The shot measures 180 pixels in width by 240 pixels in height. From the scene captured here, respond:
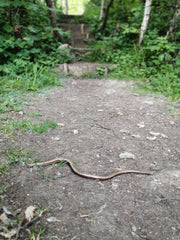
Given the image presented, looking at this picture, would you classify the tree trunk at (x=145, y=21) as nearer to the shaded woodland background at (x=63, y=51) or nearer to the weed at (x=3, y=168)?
the shaded woodland background at (x=63, y=51)

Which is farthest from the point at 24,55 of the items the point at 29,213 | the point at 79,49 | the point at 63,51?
the point at 29,213

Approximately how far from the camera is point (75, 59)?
6.55m

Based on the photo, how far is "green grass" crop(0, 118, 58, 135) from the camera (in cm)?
290

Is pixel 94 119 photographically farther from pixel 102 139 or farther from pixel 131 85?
pixel 131 85

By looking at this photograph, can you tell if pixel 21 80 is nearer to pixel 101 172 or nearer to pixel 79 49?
pixel 79 49

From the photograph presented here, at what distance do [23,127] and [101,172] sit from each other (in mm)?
1428

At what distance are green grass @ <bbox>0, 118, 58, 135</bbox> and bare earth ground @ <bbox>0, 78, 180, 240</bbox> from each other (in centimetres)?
10

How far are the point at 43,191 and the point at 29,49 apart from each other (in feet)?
14.9

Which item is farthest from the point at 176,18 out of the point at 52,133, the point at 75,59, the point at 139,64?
the point at 52,133

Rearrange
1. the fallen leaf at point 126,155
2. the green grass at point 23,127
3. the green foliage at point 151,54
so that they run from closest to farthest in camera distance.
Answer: the fallen leaf at point 126,155 < the green grass at point 23,127 < the green foliage at point 151,54

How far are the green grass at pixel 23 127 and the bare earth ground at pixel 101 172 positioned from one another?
102 mm

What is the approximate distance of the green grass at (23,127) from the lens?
290cm

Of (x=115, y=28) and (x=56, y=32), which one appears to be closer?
(x=56, y=32)

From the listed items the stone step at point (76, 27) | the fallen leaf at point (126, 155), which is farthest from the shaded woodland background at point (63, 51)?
the fallen leaf at point (126, 155)
